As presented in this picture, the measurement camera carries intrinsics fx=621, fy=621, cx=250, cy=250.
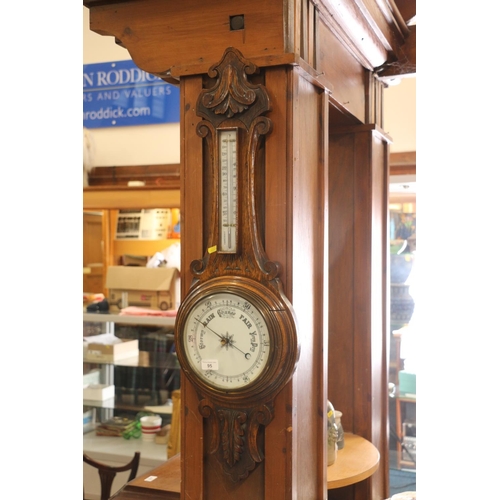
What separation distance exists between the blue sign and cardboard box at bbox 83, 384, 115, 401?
2.65 meters

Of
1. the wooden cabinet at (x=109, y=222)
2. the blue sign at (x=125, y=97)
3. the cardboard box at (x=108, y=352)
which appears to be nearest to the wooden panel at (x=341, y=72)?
the wooden cabinet at (x=109, y=222)

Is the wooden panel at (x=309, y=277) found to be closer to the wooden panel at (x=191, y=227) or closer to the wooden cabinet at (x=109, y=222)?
the wooden panel at (x=191, y=227)

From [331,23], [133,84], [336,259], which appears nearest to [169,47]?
[331,23]

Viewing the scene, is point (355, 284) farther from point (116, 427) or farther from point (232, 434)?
point (116, 427)

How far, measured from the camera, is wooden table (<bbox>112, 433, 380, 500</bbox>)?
2.41 meters

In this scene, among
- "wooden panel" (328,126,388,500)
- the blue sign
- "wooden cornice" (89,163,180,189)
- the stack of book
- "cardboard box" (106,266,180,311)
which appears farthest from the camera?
the blue sign

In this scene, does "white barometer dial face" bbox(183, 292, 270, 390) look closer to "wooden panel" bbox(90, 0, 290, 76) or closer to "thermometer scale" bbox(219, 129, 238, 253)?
"thermometer scale" bbox(219, 129, 238, 253)

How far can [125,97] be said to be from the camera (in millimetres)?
6230

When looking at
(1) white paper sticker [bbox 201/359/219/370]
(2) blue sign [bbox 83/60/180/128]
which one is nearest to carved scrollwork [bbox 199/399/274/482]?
(1) white paper sticker [bbox 201/359/219/370]

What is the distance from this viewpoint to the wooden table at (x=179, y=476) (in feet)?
7.89

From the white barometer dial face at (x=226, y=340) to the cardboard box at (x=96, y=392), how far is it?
9.72 ft

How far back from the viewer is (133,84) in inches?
246

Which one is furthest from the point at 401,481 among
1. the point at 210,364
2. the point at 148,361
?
the point at 210,364
